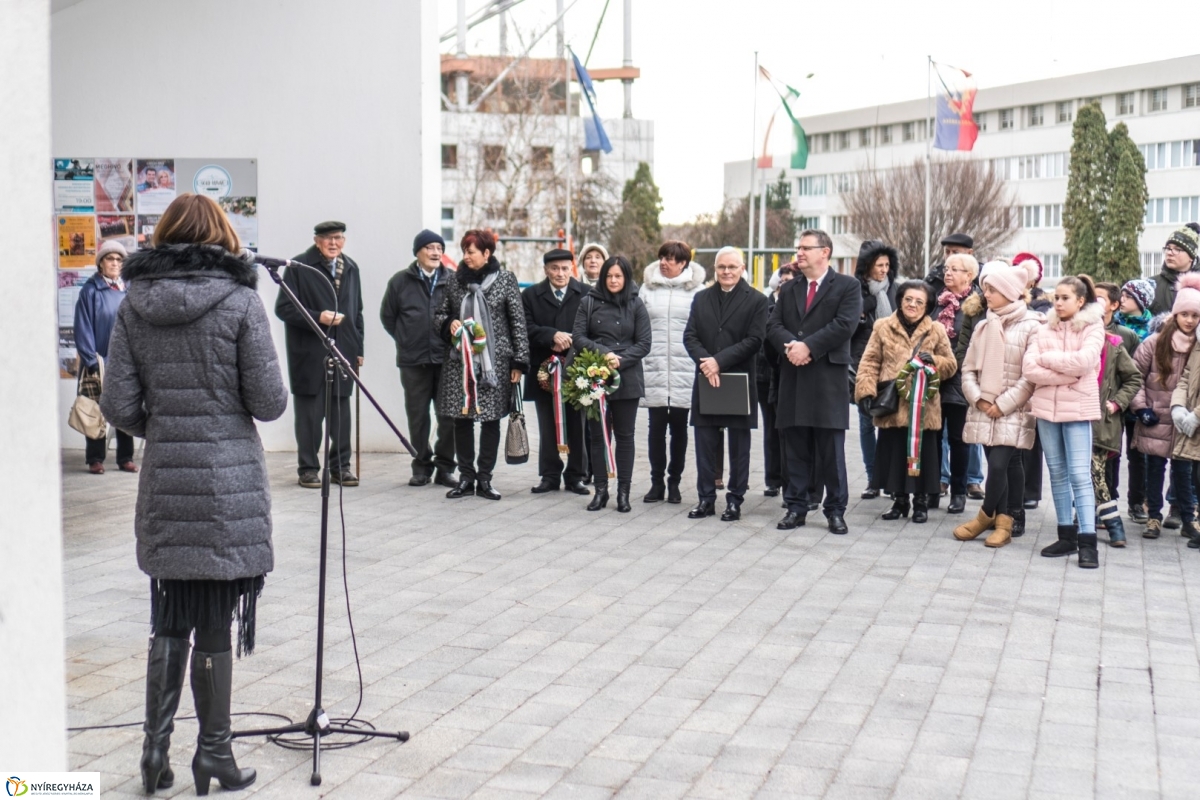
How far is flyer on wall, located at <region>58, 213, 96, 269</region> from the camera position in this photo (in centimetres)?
1310

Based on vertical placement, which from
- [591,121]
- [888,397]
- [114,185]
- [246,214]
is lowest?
[888,397]

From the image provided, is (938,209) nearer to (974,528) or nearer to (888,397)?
(888,397)

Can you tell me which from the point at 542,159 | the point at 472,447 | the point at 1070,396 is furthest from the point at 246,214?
the point at 542,159

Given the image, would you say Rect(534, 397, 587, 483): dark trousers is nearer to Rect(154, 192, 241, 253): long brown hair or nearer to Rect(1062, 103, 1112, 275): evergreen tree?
Rect(154, 192, 241, 253): long brown hair

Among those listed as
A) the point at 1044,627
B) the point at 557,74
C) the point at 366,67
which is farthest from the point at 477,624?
the point at 557,74

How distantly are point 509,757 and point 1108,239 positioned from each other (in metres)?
79.0

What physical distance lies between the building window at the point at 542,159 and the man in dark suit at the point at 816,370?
42368 mm

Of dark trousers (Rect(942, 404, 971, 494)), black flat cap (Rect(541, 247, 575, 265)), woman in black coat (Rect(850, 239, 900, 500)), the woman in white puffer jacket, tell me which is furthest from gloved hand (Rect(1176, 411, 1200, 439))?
black flat cap (Rect(541, 247, 575, 265))

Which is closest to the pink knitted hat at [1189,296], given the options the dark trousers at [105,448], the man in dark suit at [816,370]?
the man in dark suit at [816,370]

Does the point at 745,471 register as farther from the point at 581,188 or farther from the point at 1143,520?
the point at 581,188

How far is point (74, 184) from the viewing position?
13156 mm

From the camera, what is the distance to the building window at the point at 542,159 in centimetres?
5175

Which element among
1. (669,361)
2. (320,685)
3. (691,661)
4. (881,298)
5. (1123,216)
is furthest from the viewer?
(1123,216)

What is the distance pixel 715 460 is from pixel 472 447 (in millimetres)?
2092
